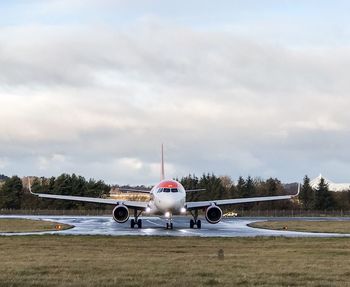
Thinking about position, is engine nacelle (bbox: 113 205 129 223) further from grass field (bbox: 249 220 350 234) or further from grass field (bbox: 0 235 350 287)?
grass field (bbox: 0 235 350 287)

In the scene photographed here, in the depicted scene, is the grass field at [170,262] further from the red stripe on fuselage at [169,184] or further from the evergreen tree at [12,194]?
the evergreen tree at [12,194]

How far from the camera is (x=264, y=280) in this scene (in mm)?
15023

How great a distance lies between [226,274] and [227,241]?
560 inches

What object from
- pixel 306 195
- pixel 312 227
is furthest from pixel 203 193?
pixel 312 227

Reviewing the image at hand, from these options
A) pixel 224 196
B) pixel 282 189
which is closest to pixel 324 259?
pixel 224 196

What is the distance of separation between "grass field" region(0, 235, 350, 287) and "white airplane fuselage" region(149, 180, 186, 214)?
1292cm

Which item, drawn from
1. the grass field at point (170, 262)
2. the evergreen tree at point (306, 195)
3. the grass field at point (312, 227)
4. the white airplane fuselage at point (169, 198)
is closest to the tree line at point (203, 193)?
the evergreen tree at point (306, 195)

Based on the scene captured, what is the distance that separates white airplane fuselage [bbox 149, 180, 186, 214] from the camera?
43.5 metres

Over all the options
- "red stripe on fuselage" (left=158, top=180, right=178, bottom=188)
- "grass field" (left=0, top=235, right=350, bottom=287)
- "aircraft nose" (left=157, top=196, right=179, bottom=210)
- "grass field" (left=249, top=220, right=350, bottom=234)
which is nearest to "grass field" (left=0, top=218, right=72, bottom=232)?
"aircraft nose" (left=157, top=196, right=179, bottom=210)

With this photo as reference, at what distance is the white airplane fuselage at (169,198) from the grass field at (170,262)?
1292 centimetres

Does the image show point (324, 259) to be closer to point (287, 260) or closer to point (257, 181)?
point (287, 260)

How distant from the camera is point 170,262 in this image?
1931 cm

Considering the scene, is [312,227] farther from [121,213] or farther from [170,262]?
[170,262]

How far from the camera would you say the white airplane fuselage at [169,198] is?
43.5 m
